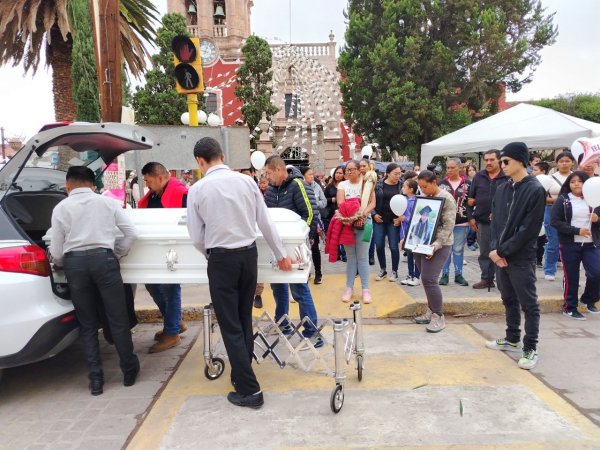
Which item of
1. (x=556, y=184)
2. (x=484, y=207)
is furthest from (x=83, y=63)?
(x=556, y=184)

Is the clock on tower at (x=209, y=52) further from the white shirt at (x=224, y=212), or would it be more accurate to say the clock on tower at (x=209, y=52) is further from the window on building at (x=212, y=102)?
the white shirt at (x=224, y=212)

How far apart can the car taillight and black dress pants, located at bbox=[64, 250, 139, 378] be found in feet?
0.54

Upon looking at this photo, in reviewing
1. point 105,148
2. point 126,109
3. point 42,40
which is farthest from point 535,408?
point 42,40

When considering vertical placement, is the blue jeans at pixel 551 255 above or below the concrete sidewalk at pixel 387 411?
above

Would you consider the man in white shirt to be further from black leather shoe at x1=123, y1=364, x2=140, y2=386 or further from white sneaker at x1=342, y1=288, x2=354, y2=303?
white sneaker at x1=342, y1=288, x2=354, y2=303

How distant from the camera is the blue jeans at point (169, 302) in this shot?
4.67m

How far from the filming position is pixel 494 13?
2103 cm

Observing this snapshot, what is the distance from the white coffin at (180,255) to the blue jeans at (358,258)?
191 centimetres

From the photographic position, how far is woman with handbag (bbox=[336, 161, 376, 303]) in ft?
18.5

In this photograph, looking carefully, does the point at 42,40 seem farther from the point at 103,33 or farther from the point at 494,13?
the point at 494,13

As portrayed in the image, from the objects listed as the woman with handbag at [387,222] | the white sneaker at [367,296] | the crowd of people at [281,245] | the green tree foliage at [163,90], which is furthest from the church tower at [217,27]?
the white sneaker at [367,296]

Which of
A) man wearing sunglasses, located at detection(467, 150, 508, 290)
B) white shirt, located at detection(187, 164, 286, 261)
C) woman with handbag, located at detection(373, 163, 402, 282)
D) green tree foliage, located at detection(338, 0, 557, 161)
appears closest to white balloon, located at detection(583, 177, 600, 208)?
man wearing sunglasses, located at detection(467, 150, 508, 290)

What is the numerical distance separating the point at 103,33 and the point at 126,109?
0.95 m

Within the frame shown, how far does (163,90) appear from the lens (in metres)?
23.9
